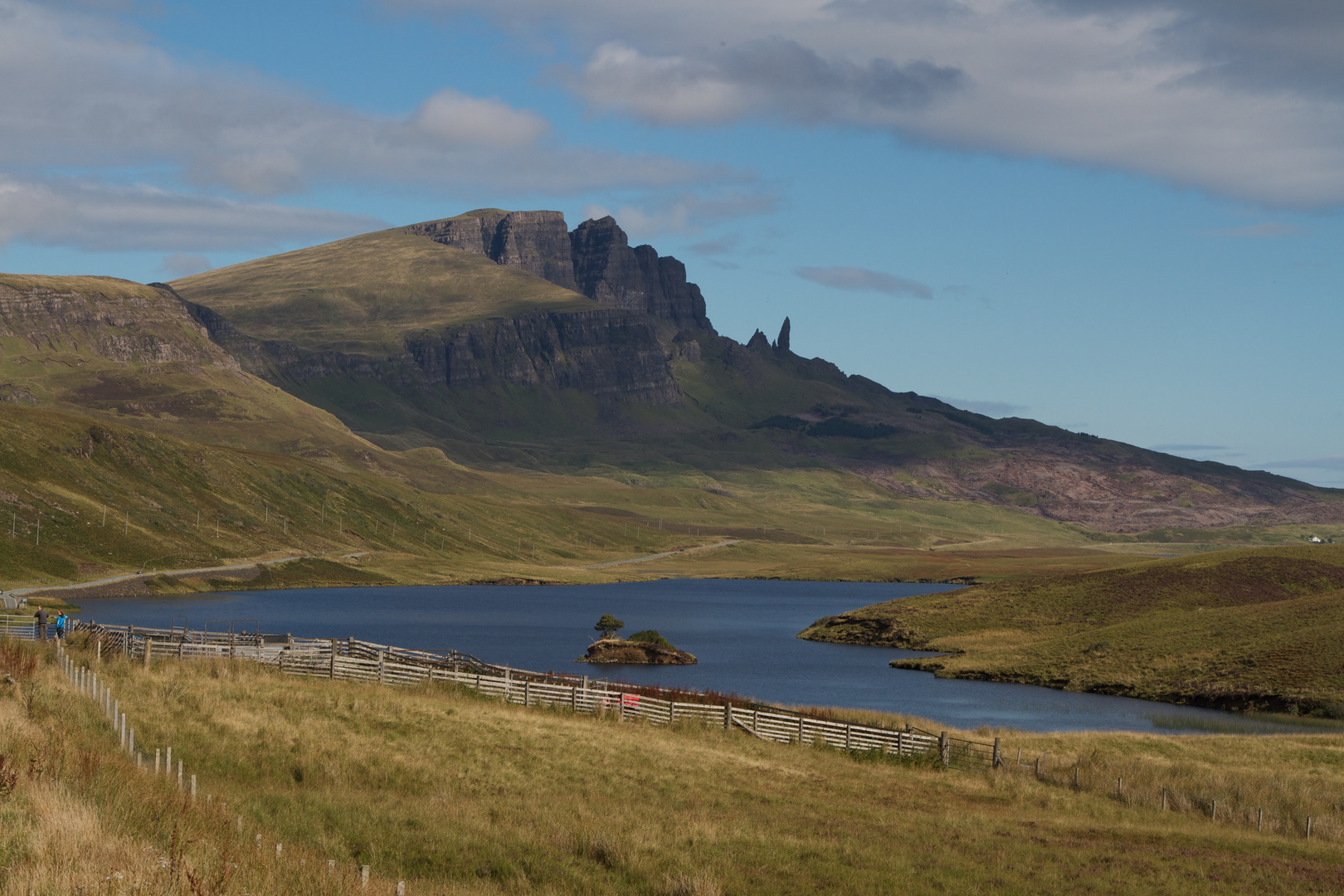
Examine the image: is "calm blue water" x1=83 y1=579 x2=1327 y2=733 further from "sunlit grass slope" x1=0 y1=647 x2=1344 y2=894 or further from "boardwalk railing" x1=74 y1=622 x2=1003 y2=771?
"sunlit grass slope" x1=0 y1=647 x2=1344 y2=894

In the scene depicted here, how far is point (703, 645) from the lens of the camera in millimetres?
128375

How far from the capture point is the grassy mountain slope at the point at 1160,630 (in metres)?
88.6

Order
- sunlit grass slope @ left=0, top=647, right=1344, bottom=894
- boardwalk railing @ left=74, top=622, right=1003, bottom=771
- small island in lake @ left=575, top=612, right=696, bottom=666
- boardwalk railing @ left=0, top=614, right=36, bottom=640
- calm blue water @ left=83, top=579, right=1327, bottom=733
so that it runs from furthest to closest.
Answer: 1. small island in lake @ left=575, top=612, right=696, bottom=666
2. calm blue water @ left=83, top=579, right=1327, bottom=733
3. boardwalk railing @ left=0, top=614, right=36, bottom=640
4. boardwalk railing @ left=74, top=622, right=1003, bottom=771
5. sunlit grass slope @ left=0, top=647, right=1344, bottom=894

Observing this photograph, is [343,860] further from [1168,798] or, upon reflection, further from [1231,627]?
[1231,627]

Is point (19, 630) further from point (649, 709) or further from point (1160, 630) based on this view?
point (1160, 630)

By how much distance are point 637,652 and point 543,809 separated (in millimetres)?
78693

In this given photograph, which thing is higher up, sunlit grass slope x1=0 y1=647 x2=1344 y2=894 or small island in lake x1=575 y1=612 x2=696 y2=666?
sunlit grass slope x1=0 y1=647 x2=1344 y2=894

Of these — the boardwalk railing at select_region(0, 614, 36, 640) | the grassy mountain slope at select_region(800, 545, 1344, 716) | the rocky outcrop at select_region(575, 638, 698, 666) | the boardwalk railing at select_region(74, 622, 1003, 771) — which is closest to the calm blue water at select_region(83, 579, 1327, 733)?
the rocky outcrop at select_region(575, 638, 698, 666)

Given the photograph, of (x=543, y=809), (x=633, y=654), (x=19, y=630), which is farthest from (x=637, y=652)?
(x=543, y=809)

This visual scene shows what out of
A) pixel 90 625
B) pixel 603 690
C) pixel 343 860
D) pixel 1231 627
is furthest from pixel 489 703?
pixel 1231 627

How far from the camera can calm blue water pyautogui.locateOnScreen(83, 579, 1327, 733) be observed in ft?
267

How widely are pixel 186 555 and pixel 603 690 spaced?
163810 millimetres

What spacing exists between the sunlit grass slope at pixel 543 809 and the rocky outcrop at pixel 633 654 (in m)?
60.1

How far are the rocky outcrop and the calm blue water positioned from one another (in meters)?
2.15
